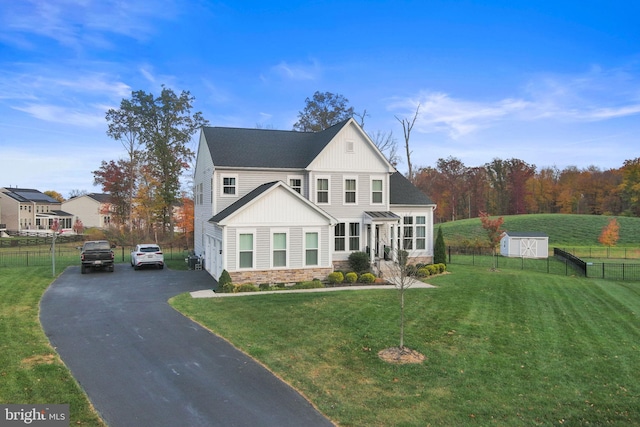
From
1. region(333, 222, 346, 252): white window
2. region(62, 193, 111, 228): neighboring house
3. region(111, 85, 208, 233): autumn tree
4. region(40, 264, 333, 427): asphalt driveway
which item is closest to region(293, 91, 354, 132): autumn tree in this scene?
region(111, 85, 208, 233): autumn tree

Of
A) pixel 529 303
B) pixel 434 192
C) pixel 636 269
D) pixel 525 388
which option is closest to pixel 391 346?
pixel 525 388

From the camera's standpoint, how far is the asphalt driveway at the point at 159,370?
742 cm

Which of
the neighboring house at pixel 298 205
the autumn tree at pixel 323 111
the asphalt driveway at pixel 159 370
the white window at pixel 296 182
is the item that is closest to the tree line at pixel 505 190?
the autumn tree at pixel 323 111

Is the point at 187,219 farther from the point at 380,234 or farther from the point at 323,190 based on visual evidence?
the point at 380,234

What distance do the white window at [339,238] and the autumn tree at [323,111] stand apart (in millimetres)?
26391

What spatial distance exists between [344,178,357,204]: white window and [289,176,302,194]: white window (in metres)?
2.65

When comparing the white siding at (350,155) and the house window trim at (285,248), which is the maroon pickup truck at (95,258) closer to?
the house window trim at (285,248)

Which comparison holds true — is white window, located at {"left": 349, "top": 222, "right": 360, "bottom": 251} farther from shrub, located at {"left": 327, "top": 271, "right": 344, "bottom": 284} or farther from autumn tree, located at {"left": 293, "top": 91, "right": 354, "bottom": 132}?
autumn tree, located at {"left": 293, "top": 91, "right": 354, "bottom": 132}

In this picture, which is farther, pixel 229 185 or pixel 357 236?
pixel 357 236

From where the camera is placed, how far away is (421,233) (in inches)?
1089

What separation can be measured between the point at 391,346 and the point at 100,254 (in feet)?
64.4

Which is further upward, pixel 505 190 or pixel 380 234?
pixel 505 190

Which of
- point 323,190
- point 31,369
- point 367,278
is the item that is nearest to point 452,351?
point 31,369

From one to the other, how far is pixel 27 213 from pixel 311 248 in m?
69.6
